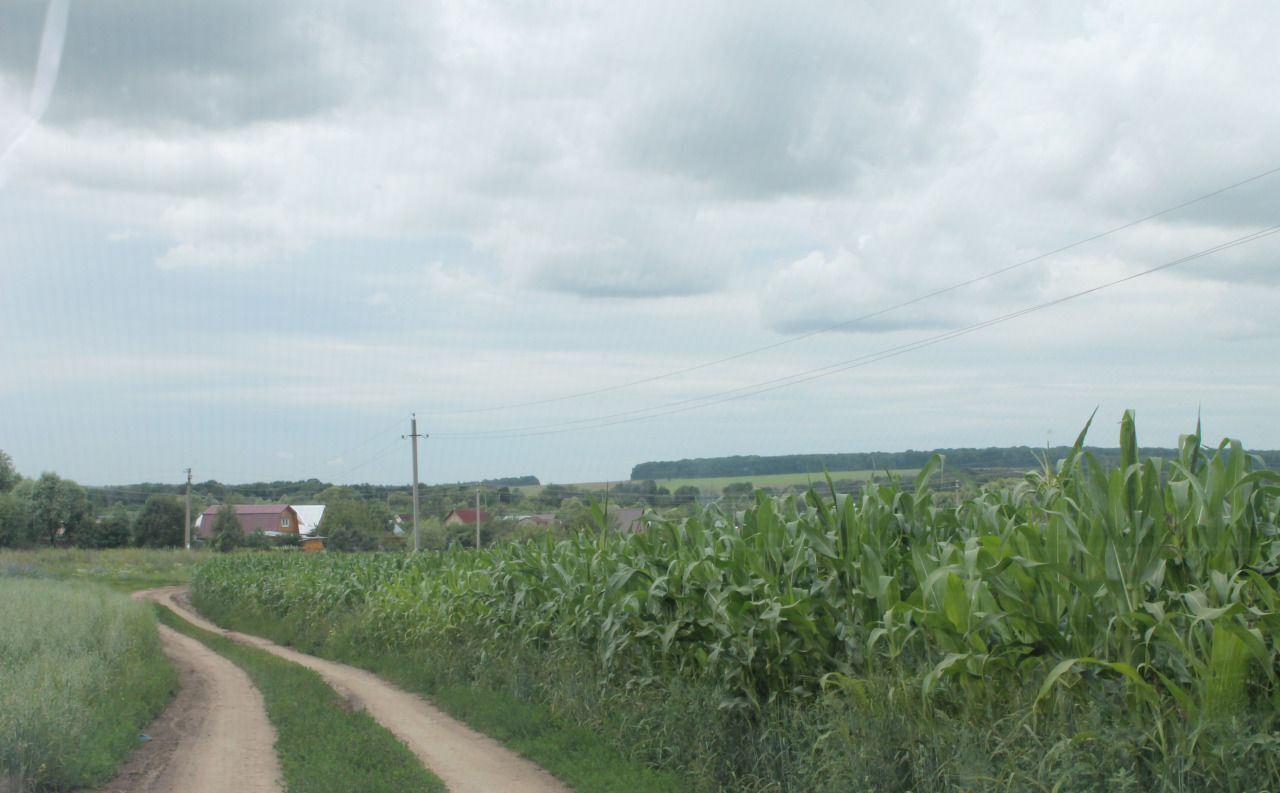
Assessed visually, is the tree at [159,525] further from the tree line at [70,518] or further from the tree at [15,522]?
the tree at [15,522]

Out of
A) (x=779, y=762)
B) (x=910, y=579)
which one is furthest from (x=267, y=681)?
(x=910, y=579)

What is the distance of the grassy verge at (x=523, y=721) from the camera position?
9.51 meters

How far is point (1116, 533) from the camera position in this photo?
224 inches

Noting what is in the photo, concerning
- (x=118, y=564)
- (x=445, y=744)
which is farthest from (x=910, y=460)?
(x=118, y=564)

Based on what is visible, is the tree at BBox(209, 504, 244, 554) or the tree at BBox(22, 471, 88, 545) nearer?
the tree at BBox(22, 471, 88, 545)

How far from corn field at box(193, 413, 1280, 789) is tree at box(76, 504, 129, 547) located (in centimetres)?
8286

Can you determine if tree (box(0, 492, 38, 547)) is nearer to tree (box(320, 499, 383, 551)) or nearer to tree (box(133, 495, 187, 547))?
tree (box(133, 495, 187, 547))

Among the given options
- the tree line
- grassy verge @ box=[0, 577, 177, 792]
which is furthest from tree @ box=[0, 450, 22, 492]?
grassy verge @ box=[0, 577, 177, 792]

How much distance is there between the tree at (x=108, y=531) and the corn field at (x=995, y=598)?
82858 mm

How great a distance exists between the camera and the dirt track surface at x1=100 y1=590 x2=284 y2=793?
9875 mm

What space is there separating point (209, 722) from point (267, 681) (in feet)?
14.3

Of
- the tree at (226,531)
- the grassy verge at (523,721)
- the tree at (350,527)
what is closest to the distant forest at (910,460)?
the grassy verge at (523,721)

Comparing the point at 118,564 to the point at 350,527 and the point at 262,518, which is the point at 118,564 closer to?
the point at 350,527

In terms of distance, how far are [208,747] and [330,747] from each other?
2.02m
